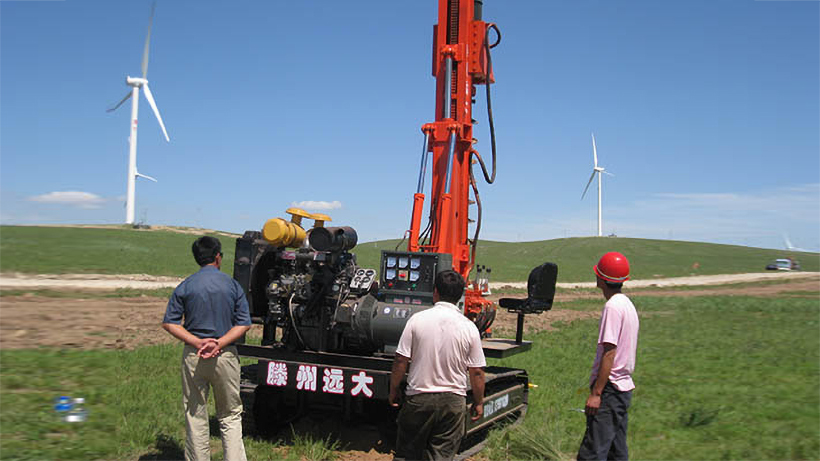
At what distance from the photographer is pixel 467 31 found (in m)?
9.73

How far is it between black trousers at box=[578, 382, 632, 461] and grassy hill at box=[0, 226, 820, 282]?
4.77 meters

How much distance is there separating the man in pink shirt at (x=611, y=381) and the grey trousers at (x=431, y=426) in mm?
1073

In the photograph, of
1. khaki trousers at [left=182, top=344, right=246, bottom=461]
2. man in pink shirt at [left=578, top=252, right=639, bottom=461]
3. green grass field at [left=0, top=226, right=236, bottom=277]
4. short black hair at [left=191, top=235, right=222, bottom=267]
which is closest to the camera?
man in pink shirt at [left=578, top=252, right=639, bottom=461]

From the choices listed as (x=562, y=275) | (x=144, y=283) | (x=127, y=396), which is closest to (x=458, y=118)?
(x=127, y=396)

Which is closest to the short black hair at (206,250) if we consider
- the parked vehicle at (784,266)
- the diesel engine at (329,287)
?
the diesel engine at (329,287)

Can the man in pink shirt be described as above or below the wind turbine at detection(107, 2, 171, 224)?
below

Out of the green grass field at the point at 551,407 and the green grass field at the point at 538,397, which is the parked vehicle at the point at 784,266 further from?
the green grass field at the point at 551,407

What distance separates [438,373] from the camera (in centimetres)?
470

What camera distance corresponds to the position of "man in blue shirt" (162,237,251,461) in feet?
18.2

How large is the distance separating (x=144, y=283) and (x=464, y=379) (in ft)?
90.3

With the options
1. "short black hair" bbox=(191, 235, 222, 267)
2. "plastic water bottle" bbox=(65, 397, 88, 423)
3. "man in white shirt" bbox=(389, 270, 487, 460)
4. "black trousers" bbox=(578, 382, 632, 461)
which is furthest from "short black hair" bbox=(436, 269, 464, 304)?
"plastic water bottle" bbox=(65, 397, 88, 423)

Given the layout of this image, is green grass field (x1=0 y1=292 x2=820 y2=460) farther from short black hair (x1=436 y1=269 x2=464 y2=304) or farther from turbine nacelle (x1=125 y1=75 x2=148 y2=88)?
turbine nacelle (x1=125 y1=75 x2=148 y2=88)

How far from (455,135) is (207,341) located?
5224mm

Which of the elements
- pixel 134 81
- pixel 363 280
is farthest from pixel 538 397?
pixel 134 81
